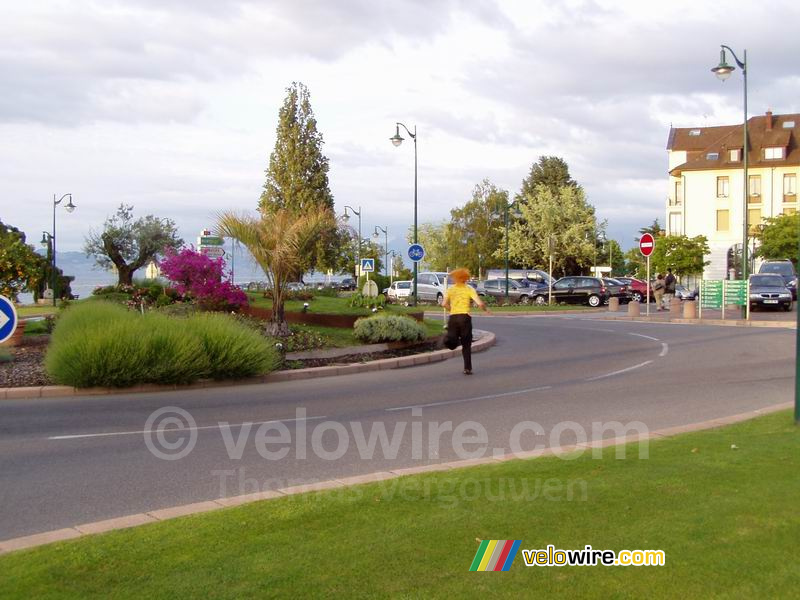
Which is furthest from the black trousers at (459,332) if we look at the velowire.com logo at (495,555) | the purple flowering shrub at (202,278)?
the velowire.com logo at (495,555)

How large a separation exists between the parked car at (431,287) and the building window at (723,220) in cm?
3465

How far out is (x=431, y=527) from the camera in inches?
200

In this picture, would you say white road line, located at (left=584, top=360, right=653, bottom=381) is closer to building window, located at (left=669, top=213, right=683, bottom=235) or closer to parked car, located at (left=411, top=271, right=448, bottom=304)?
parked car, located at (left=411, top=271, right=448, bottom=304)

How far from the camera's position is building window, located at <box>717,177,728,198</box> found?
6969 cm

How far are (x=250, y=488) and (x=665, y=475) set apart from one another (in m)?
3.25

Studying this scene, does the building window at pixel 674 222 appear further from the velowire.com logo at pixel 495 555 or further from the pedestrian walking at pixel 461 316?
the velowire.com logo at pixel 495 555

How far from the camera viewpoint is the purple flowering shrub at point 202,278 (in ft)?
64.7

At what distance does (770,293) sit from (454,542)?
103 feet

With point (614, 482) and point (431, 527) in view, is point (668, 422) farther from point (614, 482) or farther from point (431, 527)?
point (431, 527)

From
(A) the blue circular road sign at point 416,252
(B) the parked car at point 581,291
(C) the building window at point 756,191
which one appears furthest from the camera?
(C) the building window at point 756,191

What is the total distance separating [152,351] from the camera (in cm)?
1364

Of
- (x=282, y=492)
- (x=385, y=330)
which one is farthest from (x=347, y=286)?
(x=282, y=492)

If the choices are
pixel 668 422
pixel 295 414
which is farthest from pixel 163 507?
pixel 668 422

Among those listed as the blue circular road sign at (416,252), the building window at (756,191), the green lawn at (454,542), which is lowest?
the green lawn at (454,542)
